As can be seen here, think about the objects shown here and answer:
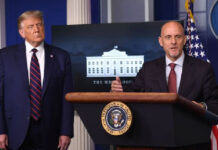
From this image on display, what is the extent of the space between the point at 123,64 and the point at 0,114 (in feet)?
7.06

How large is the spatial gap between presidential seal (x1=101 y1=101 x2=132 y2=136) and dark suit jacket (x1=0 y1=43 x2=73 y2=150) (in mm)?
1188

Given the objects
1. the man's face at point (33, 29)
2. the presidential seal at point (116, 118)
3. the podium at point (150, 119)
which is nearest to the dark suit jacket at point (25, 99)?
the man's face at point (33, 29)

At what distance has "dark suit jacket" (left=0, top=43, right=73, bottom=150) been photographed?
10.0 feet

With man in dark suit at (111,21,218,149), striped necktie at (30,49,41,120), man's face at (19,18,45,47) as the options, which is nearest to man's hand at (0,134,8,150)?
striped necktie at (30,49,41,120)

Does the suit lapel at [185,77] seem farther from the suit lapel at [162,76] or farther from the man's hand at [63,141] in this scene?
the man's hand at [63,141]

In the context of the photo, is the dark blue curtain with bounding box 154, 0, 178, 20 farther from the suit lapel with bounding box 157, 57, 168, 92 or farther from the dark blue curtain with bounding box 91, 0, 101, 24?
the suit lapel with bounding box 157, 57, 168, 92

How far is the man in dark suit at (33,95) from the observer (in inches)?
120

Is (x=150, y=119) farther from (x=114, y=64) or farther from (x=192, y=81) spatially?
(x=114, y=64)

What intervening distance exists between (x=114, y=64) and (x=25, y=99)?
2.08 meters

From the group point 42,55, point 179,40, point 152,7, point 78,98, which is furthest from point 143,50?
point 78,98

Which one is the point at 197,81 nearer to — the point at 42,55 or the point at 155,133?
the point at 155,133

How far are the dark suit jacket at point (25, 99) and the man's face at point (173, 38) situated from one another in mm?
822

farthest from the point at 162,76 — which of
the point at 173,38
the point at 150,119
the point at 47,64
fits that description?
the point at 47,64

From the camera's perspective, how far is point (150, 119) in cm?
191
